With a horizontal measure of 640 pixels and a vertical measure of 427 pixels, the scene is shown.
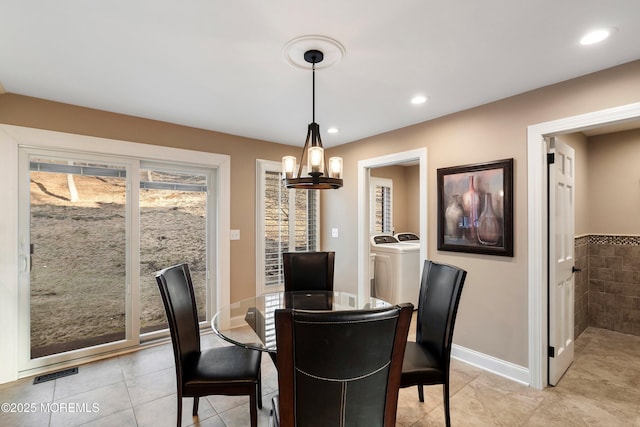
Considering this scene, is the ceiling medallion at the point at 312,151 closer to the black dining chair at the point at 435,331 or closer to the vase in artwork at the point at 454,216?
the black dining chair at the point at 435,331

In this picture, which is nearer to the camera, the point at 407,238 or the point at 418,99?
the point at 418,99

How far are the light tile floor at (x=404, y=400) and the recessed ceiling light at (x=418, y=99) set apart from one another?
2.47 meters

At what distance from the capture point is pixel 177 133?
3.40 m

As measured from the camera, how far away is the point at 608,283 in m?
3.65

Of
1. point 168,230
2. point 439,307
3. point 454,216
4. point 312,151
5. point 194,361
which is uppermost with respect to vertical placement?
point 312,151

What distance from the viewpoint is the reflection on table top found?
1.76 meters

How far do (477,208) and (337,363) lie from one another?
2273mm

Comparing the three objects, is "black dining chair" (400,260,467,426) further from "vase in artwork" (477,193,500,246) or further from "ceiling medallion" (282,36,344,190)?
"ceiling medallion" (282,36,344,190)

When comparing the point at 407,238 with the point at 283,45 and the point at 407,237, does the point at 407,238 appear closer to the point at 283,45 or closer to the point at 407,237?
the point at 407,237

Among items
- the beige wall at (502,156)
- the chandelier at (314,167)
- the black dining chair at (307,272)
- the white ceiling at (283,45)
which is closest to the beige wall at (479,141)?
the beige wall at (502,156)

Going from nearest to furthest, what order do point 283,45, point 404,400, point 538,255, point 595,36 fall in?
point 595,36 < point 283,45 < point 404,400 < point 538,255

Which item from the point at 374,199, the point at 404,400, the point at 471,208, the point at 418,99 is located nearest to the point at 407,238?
the point at 374,199

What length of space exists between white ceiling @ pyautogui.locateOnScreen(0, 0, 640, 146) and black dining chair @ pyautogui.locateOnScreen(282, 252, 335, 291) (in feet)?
4.89

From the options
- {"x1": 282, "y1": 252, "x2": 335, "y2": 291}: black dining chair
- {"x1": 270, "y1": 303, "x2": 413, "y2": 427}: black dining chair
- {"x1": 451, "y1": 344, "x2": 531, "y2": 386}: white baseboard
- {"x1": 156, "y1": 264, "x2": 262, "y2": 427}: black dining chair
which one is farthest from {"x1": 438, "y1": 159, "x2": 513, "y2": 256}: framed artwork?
{"x1": 156, "y1": 264, "x2": 262, "y2": 427}: black dining chair
